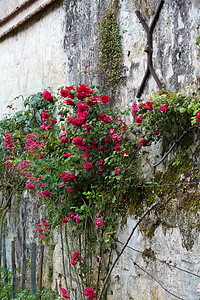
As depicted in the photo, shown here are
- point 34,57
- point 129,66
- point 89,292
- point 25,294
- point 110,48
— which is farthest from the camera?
point 34,57

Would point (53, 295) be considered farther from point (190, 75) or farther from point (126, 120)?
point (190, 75)

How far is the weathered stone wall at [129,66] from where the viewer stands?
2480 millimetres

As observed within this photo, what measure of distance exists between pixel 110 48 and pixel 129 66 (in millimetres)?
339

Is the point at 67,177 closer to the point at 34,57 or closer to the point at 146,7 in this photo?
the point at 146,7

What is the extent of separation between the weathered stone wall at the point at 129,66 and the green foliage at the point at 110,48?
72 millimetres

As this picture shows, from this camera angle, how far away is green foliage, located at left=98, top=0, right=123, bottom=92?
10.6 ft

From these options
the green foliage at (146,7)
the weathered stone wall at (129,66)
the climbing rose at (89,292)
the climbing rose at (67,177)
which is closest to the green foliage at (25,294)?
the weathered stone wall at (129,66)

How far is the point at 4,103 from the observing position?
531 cm

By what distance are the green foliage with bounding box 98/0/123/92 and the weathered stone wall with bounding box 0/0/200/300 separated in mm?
72

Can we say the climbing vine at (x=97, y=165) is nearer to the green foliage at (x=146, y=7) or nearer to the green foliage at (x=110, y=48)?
the green foliage at (x=110, y=48)

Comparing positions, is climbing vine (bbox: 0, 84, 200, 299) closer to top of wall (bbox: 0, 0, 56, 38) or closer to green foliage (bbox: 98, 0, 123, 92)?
green foliage (bbox: 98, 0, 123, 92)

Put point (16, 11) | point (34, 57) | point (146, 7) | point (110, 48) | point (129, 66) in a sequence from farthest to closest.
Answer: point (16, 11), point (34, 57), point (110, 48), point (129, 66), point (146, 7)

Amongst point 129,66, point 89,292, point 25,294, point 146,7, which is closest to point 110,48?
point 129,66

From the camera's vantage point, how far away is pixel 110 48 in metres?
3.30
